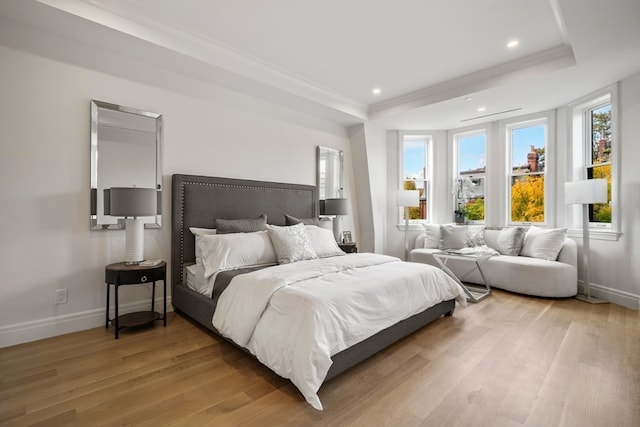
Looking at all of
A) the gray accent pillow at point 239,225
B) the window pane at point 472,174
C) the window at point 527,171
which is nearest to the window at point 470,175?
the window pane at point 472,174

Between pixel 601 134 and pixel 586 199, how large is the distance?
1.11 meters

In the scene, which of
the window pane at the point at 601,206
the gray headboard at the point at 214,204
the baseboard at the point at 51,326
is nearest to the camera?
the baseboard at the point at 51,326

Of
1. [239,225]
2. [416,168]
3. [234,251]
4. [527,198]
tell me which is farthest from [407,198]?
[234,251]

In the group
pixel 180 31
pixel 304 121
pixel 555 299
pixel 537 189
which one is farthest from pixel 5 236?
pixel 537 189

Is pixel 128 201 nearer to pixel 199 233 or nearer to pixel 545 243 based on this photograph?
pixel 199 233

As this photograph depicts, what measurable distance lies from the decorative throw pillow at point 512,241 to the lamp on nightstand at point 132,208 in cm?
486

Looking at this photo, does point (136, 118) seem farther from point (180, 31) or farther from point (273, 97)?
point (273, 97)

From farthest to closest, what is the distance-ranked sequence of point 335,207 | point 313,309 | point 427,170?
point 427,170 → point 335,207 → point 313,309

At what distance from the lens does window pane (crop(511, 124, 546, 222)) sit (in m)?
4.95

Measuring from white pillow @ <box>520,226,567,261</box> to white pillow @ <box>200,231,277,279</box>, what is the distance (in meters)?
3.77

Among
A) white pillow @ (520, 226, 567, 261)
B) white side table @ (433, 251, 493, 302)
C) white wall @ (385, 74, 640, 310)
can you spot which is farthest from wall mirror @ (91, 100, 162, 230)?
white wall @ (385, 74, 640, 310)

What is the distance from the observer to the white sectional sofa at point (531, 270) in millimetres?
3932

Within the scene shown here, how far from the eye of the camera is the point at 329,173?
5109 mm

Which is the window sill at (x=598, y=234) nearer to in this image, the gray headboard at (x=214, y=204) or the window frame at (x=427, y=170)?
the window frame at (x=427, y=170)
